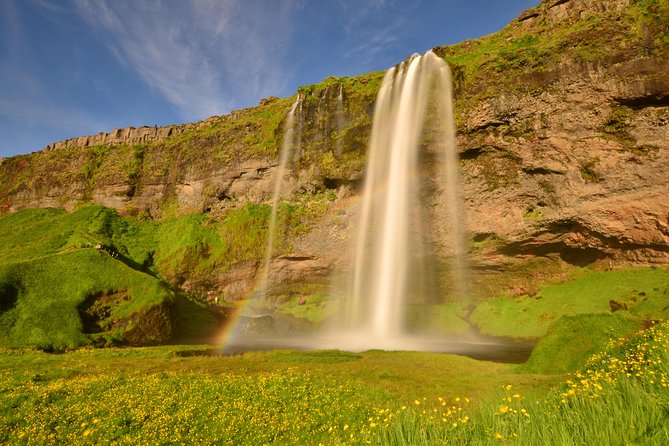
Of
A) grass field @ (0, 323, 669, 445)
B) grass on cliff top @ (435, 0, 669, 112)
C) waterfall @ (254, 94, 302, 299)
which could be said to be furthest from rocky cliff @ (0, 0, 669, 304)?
grass field @ (0, 323, 669, 445)

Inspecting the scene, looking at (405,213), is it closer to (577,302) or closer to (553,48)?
(577,302)

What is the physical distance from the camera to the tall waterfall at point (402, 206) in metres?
40.9

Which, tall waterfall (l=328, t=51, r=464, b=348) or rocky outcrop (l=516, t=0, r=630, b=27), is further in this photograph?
tall waterfall (l=328, t=51, r=464, b=348)

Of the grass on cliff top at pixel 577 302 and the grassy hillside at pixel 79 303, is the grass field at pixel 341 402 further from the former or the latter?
A: the grass on cliff top at pixel 577 302

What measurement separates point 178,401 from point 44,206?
8376 cm

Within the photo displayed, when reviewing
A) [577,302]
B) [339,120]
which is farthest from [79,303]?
[577,302]

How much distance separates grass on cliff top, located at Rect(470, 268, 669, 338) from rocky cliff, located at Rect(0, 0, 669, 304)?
2632mm

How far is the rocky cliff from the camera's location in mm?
33438

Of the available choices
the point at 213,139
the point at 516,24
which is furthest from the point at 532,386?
the point at 213,139

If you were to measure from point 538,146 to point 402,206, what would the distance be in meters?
14.7

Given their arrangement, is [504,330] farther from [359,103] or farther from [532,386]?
[359,103]

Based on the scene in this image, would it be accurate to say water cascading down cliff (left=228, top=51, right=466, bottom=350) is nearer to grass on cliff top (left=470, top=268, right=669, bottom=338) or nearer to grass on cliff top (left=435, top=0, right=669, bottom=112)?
grass on cliff top (left=435, top=0, right=669, bottom=112)

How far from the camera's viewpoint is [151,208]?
6856 centimetres

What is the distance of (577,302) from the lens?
33219mm
